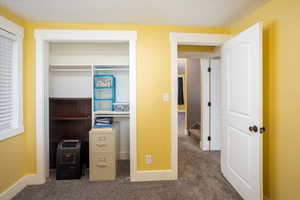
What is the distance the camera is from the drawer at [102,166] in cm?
246

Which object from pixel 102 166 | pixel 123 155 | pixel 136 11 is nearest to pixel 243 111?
pixel 136 11

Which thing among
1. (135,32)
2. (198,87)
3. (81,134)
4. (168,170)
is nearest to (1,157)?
(81,134)

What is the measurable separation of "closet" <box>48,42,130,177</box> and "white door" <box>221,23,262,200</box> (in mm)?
1632

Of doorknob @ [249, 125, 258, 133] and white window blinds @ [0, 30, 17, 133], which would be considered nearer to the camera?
doorknob @ [249, 125, 258, 133]

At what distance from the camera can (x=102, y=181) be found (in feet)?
8.02

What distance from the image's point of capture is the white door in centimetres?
178

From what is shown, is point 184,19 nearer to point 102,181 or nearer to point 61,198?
point 102,181

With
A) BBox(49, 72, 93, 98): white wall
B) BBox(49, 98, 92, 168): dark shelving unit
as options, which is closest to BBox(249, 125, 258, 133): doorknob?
BBox(49, 98, 92, 168): dark shelving unit

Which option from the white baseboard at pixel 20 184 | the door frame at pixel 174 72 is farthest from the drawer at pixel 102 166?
the door frame at pixel 174 72

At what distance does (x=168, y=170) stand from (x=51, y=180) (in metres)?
1.77

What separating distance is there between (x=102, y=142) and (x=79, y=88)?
119 cm

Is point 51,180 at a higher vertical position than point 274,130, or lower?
lower

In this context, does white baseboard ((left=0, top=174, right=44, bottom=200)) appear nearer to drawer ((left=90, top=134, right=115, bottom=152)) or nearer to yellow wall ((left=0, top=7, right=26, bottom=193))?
yellow wall ((left=0, top=7, right=26, bottom=193))

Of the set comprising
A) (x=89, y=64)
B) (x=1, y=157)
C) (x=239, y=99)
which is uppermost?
(x=89, y=64)
